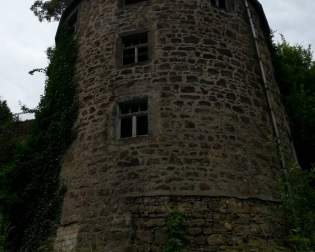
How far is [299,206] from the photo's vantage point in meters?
9.41

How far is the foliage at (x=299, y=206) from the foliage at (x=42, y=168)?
552 cm

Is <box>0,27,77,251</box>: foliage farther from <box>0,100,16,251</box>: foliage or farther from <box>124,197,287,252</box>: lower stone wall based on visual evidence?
<box>124,197,287,252</box>: lower stone wall

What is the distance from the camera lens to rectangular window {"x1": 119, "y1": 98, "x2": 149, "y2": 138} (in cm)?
1083

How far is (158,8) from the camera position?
Answer: 1240 cm

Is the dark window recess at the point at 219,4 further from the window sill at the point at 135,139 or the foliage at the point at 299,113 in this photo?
the window sill at the point at 135,139

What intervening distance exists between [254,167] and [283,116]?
315cm

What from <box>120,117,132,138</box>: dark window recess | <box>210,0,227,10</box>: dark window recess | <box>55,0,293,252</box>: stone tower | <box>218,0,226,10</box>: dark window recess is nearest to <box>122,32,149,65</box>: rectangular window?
<box>55,0,293,252</box>: stone tower

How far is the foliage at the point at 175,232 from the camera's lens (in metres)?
8.75

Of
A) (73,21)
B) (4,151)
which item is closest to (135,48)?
(73,21)

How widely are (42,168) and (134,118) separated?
3.06 m

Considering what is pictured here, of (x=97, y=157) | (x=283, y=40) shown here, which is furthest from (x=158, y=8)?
(x=283, y=40)

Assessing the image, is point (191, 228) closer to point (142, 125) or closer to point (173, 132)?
point (173, 132)

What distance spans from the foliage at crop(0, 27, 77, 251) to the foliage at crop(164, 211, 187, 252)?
10.2 ft

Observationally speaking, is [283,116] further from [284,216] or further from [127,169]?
[127,169]
